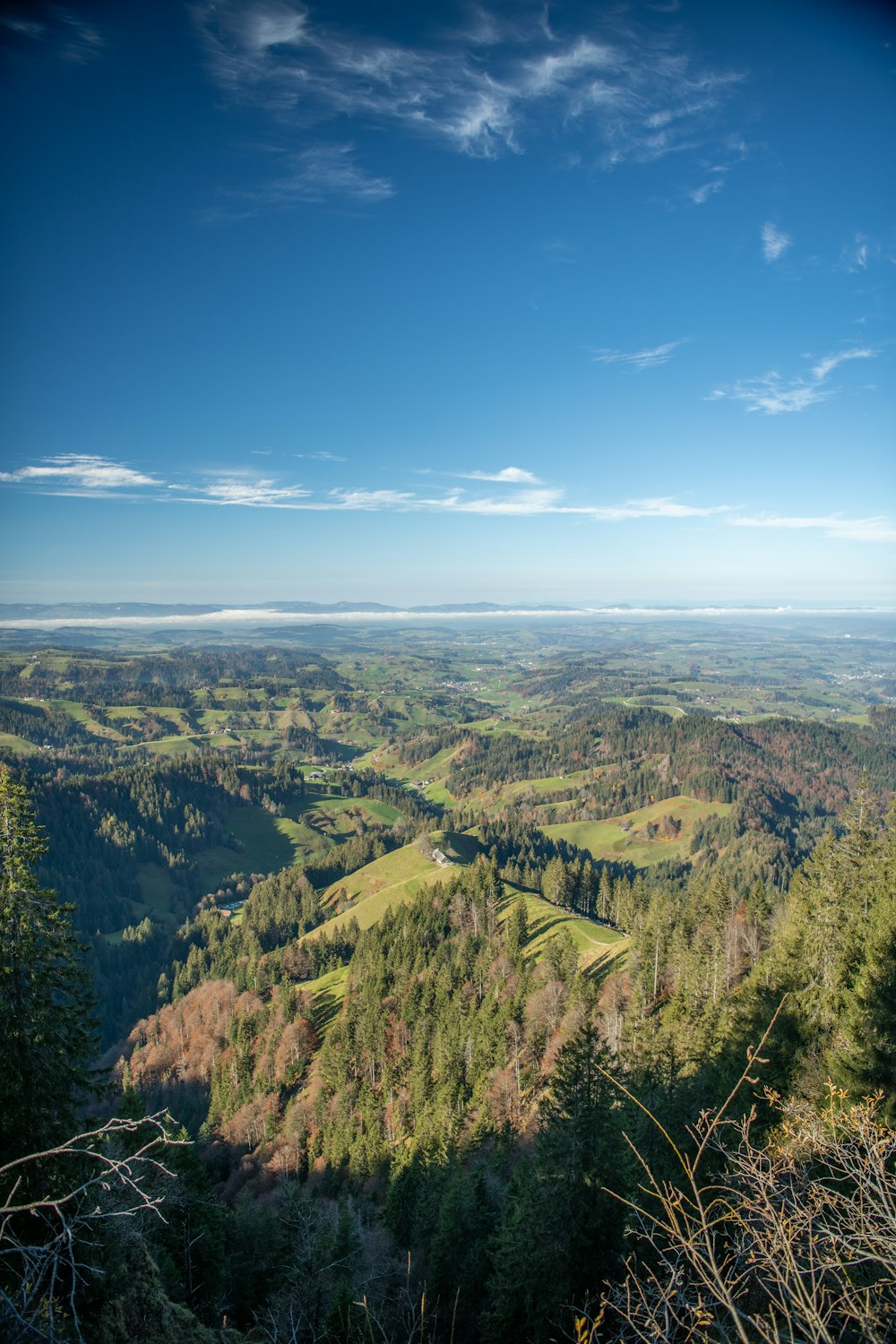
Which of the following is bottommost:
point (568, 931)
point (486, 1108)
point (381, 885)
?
point (381, 885)

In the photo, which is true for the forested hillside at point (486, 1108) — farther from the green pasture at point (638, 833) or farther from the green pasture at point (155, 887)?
the green pasture at point (638, 833)

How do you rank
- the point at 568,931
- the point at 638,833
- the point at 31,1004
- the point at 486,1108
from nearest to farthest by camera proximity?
1. the point at 31,1004
2. the point at 486,1108
3. the point at 568,931
4. the point at 638,833

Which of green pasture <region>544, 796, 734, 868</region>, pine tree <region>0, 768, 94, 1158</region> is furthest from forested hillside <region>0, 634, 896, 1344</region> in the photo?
green pasture <region>544, 796, 734, 868</region>

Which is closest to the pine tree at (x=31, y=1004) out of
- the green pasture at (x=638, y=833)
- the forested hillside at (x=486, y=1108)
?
the forested hillside at (x=486, y=1108)

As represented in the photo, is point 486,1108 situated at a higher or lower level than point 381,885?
higher

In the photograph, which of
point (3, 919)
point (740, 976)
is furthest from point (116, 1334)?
point (740, 976)

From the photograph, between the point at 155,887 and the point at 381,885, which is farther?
the point at 155,887

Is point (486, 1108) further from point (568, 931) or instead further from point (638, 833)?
point (638, 833)

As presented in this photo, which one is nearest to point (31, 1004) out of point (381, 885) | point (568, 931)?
point (568, 931)
